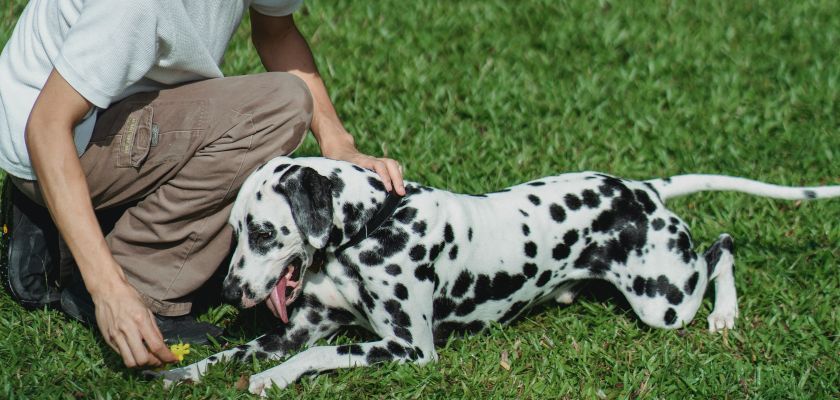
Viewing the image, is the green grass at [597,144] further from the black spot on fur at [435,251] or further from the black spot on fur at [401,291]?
the black spot on fur at [435,251]

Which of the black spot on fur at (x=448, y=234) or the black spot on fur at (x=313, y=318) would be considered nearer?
the black spot on fur at (x=448, y=234)

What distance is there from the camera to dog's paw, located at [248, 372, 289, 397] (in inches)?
Result: 173

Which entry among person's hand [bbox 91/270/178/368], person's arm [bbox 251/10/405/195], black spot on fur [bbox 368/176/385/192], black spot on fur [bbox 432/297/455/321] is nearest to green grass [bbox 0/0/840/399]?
black spot on fur [bbox 432/297/455/321]

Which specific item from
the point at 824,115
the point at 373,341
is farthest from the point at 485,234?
the point at 824,115

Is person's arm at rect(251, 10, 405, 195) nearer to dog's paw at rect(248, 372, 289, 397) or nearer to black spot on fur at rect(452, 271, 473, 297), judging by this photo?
black spot on fur at rect(452, 271, 473, 297)

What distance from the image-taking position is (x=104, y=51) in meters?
4.08

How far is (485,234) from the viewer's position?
16.0 feet

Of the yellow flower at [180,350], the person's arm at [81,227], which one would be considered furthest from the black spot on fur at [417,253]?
the person's arm at [81,227]

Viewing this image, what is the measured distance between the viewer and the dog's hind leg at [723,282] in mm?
5285

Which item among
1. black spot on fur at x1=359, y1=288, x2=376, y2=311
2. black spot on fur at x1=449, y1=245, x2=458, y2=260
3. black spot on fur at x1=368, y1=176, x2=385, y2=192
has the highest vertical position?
black spot on fur at x1=368, y1=176, x2=385, y2=192

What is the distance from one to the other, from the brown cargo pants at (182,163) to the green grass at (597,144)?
0.41 m

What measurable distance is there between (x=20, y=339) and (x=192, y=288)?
79 centimetres

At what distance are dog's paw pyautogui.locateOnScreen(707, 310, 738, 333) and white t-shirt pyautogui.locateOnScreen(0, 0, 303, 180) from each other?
2730 millimetres

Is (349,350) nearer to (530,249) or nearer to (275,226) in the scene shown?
(275,226)
